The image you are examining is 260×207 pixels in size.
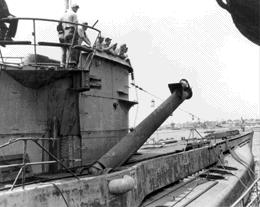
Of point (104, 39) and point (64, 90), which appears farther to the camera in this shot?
point (104, 39)

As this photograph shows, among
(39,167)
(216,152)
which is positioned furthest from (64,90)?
(216,152)

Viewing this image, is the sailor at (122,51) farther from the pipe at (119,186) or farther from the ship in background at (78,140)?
the pipe at (119,186)

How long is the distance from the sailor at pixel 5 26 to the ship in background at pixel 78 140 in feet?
2.39

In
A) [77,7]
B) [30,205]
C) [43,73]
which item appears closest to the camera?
[30,205]

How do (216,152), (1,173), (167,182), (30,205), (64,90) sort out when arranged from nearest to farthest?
1. (30,205)
2. (1,173)
3. (64,90)
4. (167,182)
5. (216,152)

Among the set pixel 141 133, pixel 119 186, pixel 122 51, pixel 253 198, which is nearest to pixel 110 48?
pixel 122 51

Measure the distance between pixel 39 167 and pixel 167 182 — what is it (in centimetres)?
421

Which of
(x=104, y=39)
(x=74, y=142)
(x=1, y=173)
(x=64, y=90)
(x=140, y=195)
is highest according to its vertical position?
(x=104, y=39)

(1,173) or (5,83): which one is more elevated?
(5,83)

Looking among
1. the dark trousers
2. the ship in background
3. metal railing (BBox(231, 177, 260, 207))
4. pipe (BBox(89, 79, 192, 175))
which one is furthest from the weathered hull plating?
the dark trousers

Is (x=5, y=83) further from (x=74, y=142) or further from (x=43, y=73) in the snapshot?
(x=74, y=142)

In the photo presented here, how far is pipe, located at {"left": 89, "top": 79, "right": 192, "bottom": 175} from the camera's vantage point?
7.85 metres

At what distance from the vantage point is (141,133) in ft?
→ 31.7

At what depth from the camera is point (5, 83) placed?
710 centimetres
